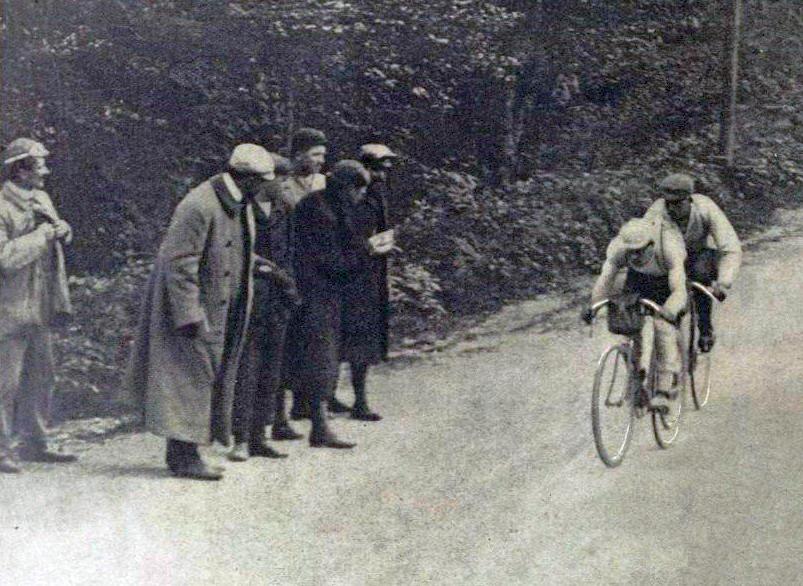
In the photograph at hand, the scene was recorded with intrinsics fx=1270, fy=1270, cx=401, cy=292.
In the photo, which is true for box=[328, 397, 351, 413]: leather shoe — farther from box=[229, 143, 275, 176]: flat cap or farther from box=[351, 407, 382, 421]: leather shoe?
box=[229, 143, 275, 176]: flat cap

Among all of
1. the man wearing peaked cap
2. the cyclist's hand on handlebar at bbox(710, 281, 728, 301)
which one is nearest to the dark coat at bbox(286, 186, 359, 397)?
the man wearing peaked cap

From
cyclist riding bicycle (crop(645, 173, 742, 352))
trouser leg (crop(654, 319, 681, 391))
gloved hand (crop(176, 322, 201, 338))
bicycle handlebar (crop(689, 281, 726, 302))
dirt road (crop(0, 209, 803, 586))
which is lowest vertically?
dirt road (crop(0, 209, 803, 586))

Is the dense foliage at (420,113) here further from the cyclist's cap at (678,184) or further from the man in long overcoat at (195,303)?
the man in long overcoat at (195,303)

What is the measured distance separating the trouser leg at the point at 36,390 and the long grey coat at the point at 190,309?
482 mm

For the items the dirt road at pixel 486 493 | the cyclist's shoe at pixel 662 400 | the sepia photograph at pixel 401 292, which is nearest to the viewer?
the dirt road at pixel 486 493

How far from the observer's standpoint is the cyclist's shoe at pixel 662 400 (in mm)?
5266

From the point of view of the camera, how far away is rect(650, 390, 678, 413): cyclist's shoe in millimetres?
5266

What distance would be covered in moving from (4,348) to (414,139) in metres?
2.04

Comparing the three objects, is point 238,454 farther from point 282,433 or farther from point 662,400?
point 662,400

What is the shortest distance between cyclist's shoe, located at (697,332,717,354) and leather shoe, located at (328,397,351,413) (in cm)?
161

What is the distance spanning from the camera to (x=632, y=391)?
17.5 ft

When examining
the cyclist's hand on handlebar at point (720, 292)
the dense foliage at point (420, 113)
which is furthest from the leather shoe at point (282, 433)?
the cyclist's hand on handlebar at point (720, 292)

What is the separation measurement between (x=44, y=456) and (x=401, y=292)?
1.75 metres

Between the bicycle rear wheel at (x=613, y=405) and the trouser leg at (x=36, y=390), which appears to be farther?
the trouser leg at (x=36, y=390)
